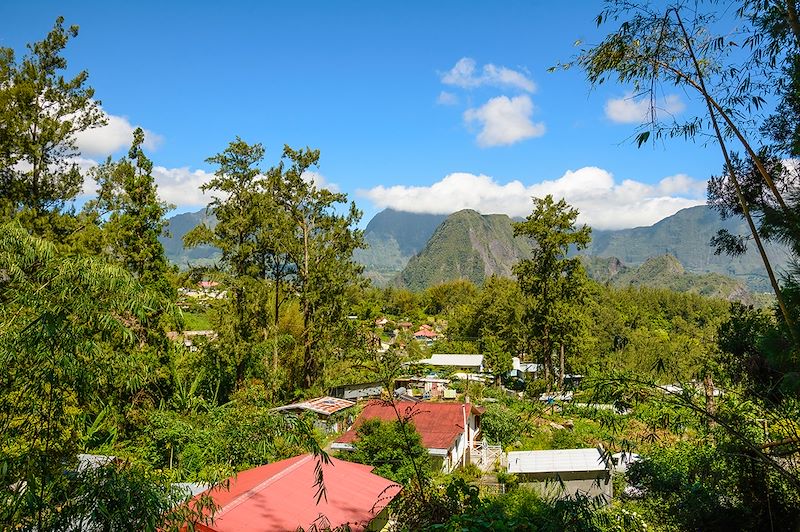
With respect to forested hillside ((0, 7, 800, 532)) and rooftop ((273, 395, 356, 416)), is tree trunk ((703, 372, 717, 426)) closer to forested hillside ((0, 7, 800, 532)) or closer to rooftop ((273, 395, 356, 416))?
forested hillside ((0, 7, 800, 532))

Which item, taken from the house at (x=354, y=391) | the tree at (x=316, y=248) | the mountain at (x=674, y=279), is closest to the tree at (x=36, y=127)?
the tree at (x=316, y=248)

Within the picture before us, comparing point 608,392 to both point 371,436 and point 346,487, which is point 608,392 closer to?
point 346,487

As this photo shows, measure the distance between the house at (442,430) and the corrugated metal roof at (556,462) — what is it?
1.69 metres

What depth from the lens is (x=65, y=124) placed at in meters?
9.68

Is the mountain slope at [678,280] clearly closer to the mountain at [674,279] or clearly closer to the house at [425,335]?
the mountain at [674,279]

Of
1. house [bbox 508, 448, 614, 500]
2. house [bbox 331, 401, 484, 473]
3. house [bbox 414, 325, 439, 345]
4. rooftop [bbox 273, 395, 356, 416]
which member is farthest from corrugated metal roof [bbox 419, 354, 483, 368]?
house [bbox 508, 448, 614, 500]

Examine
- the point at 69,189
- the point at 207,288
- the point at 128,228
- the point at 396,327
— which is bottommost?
the point at 396,327

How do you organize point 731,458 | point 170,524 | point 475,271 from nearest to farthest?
point 170,524 < point 731,458 < point 475,271

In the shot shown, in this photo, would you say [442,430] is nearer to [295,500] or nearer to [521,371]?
[295,500]

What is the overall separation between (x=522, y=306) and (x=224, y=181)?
23441 millimetres

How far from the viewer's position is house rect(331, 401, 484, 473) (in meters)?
12.4

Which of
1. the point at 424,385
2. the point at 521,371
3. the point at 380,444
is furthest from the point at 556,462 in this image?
the point at 521,371

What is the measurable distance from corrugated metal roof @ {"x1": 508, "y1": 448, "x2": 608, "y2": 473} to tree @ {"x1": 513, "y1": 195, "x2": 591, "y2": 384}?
33.7 ft

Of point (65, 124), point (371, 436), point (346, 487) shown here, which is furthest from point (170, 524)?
point (65, 124)
